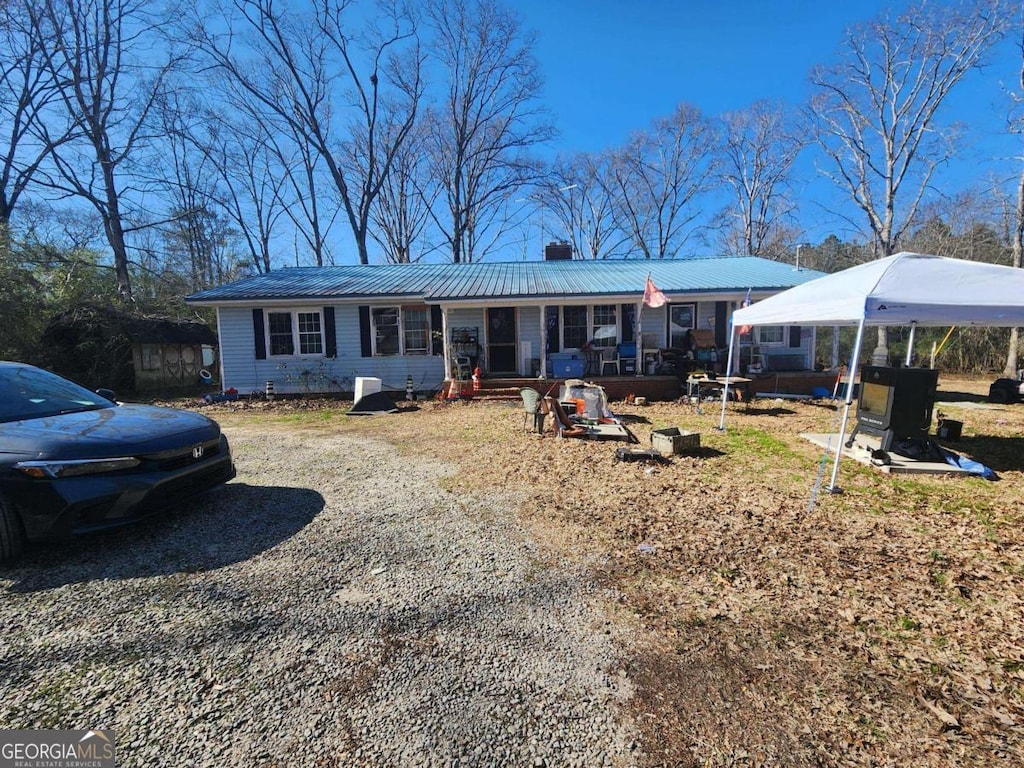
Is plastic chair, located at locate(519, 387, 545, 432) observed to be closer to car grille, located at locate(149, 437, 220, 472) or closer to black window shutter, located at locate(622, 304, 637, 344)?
car grille, located at locate(149, 437, 220, 472)

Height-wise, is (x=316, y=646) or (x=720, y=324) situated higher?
(x=720, y=324)

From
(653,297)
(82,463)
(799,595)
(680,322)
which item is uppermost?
(653,297)

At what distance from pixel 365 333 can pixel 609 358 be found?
718cm

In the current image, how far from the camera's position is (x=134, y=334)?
14.1 metres

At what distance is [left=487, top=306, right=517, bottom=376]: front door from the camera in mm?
13242

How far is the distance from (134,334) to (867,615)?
18.7 m

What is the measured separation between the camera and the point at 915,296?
5000mm

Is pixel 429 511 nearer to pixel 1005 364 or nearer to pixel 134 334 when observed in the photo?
pixel 134 334

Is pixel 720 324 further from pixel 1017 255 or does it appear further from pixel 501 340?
pixel 1017 255

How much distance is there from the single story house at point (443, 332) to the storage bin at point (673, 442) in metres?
5.84

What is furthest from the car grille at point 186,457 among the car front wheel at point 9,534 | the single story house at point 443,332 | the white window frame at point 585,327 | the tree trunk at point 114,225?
the tree trunk at point 114,225

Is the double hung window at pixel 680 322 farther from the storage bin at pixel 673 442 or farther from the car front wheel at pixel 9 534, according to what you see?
the car front wheel at pixel 9 534

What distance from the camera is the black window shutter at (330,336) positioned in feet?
41.8

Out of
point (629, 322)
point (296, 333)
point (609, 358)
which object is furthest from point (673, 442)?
point (296, 333)
